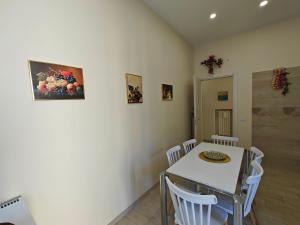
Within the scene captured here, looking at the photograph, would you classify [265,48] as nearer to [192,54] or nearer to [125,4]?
[192,54]

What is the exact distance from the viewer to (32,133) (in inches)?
43.3

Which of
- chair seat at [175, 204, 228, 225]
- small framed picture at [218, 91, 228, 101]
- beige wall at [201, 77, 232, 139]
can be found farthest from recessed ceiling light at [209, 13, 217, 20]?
chair seat at [175, 204, 228, 225]

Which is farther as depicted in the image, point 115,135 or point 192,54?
point 192,54

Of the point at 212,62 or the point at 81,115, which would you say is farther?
the point at 212,62

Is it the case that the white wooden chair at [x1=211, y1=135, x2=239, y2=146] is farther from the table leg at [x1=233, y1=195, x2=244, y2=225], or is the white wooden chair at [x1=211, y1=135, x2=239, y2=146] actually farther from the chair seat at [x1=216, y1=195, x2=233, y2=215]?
the table leg at [x1=233, y1=195, x2=244, y2=225]

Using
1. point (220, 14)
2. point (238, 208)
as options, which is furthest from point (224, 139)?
point (220, 14)

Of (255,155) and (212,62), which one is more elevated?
(212,62)

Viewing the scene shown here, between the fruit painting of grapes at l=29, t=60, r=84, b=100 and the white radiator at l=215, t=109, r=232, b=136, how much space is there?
14.7 ft

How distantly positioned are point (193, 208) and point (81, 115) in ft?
4.07

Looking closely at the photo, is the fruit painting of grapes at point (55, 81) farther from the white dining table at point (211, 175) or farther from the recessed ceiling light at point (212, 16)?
the recessed ceiling light at point (212, 16)

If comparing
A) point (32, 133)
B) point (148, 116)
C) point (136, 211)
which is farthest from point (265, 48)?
point (32, 133)

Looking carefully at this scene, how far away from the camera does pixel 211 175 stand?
1324mm

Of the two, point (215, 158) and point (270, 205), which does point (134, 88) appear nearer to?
point (215, 158)

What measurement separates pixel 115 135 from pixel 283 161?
11.2ft
